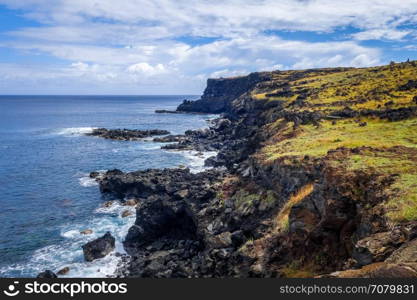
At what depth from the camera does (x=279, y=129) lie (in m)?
59.7

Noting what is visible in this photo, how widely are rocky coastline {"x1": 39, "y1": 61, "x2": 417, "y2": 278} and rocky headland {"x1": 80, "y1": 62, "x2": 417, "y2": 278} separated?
87mm

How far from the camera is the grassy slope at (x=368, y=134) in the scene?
24.5 meters

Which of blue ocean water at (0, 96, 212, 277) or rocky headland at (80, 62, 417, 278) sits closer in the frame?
rocky headland at (80, 62, 417, 278)

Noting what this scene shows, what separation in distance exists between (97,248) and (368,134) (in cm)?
3248

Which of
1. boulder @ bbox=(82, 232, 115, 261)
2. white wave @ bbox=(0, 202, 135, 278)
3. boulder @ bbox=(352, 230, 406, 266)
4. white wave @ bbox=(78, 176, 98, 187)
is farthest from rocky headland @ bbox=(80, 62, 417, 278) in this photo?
white wave @ bbox=(78, 176, 98, 187)

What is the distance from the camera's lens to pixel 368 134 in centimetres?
4272

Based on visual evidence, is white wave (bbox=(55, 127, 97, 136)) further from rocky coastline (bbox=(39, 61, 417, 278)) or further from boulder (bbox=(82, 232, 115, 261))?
boulder (bbox=(82, 232, 115, 261))

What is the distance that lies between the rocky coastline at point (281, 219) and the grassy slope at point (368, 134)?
48cm

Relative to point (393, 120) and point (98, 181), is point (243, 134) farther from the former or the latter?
point (393, 120)

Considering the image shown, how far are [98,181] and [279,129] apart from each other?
33.1m

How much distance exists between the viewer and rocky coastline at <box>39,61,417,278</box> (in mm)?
20469

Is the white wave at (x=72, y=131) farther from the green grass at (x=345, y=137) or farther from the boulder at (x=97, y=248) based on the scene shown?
the green grass at (x=345, y=137)

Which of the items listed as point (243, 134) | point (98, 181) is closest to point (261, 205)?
point (98, 181)

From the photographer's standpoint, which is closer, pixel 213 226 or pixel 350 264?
pixel 350 264
